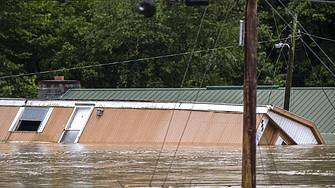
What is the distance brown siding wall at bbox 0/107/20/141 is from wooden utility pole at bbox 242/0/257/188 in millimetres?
18963

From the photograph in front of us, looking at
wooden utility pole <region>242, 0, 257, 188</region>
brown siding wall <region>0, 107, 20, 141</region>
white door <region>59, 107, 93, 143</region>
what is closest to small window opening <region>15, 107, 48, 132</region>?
brown siding wall <region>0, 107, 20, 141</region>

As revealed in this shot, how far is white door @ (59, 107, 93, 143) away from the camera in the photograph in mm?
28969

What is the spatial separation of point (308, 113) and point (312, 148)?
29.8ft

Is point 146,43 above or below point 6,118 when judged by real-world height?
above

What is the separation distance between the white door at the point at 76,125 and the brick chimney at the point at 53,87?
9031mm

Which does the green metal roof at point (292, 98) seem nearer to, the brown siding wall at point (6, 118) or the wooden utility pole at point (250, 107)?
the brown siding wall at point (6, 118)

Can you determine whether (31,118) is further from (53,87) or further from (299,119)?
(299,119)

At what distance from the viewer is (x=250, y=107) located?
12.9 metres

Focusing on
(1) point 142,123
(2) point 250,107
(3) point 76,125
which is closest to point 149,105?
(1) point 142,123

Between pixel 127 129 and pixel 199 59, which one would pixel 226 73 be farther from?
pixel 127 129

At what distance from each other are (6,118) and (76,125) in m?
3.38

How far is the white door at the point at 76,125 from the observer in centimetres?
2897

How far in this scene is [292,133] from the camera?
1066 inches

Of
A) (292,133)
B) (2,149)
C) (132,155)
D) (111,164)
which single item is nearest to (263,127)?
(292,133)
